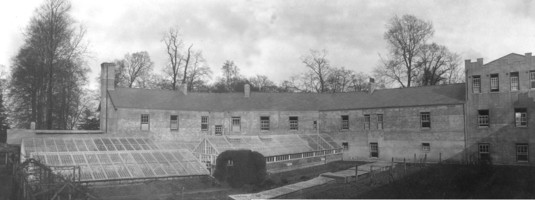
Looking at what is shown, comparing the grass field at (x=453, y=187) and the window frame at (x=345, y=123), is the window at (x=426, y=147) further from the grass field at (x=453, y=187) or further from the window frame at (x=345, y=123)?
the grass field at (x=453, y=187)

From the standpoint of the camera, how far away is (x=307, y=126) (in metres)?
39.4

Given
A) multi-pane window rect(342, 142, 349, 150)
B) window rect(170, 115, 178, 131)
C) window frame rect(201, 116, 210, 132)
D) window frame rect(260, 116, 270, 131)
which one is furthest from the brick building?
window rect(170, 115, 178, 131)

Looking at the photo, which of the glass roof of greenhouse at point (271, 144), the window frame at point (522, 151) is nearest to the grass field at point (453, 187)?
the glass roof of greenhouse at point (271, 144)

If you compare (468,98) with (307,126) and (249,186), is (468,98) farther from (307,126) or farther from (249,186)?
(249,186)

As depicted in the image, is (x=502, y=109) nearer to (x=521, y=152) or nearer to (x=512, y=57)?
(x=521, y=152)

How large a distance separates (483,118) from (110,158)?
26265 mm

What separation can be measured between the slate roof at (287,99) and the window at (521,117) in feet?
12.2

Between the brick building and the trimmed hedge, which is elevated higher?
the brick building

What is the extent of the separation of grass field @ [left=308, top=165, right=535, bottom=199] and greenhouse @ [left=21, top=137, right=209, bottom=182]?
9594 mm

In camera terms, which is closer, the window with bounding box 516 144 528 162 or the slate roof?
the window with bounding box 516 144 528 162

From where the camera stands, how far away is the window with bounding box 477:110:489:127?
31.7 meters

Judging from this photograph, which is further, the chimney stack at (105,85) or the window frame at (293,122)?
the window frame at (293,122)

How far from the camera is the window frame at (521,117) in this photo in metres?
30.1

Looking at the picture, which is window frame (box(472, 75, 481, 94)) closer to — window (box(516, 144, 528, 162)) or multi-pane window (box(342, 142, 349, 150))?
window (box(516, 144, 528, 162))
